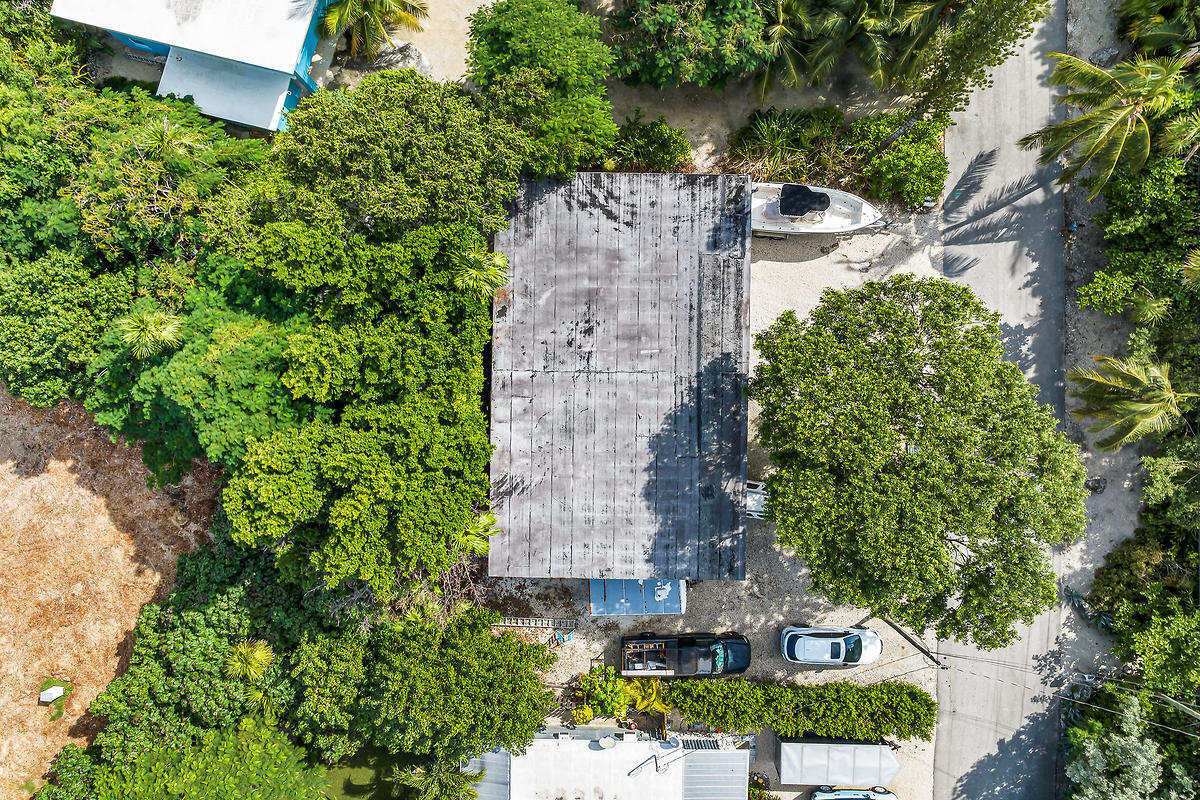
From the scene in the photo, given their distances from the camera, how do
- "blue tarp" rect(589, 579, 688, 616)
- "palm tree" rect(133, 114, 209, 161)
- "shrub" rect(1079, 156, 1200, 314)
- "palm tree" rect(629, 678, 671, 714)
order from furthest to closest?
1. "palm tree" rect(629, 678, 671, 714)
2. "blue tarp" rect(589, 579, 688, 616)
3. "shrub" rect(1079, 156, 1200, 314)
4. "palm tree" rect(133, 114, 209, 161)

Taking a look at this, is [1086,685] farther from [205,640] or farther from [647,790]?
[205,640]

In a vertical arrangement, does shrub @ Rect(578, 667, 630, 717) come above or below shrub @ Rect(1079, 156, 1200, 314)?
below

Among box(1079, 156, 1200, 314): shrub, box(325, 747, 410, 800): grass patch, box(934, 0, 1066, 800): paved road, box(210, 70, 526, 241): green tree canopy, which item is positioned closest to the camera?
box(210, 70, 526, 241): green tree canopy

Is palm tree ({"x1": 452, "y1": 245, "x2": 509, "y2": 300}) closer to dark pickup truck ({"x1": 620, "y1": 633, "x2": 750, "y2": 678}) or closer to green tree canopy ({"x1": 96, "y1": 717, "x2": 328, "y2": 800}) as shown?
dark pickup truck ({"x1": 620, "y1": 633, "x2": 750, "y2": 678})

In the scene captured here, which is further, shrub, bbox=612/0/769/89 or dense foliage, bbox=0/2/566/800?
shrub, bbox=612/0/769/89

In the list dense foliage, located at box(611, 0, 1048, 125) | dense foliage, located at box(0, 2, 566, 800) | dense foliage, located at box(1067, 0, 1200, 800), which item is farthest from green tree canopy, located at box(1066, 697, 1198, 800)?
dense foliage, located at box(611, 0, 1048, 125)

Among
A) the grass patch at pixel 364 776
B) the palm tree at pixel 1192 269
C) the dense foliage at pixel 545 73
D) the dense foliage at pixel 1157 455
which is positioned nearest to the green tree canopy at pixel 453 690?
the grass patch at pixel 364 776

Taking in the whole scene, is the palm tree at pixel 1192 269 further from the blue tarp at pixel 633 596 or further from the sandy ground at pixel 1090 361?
the blue tarp at pixel 633 596

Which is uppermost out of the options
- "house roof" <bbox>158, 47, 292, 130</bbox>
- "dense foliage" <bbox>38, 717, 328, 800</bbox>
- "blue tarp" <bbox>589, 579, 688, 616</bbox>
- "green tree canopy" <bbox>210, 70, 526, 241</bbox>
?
"house roof" <bbox>158, 47, 292, 130</bbox>
